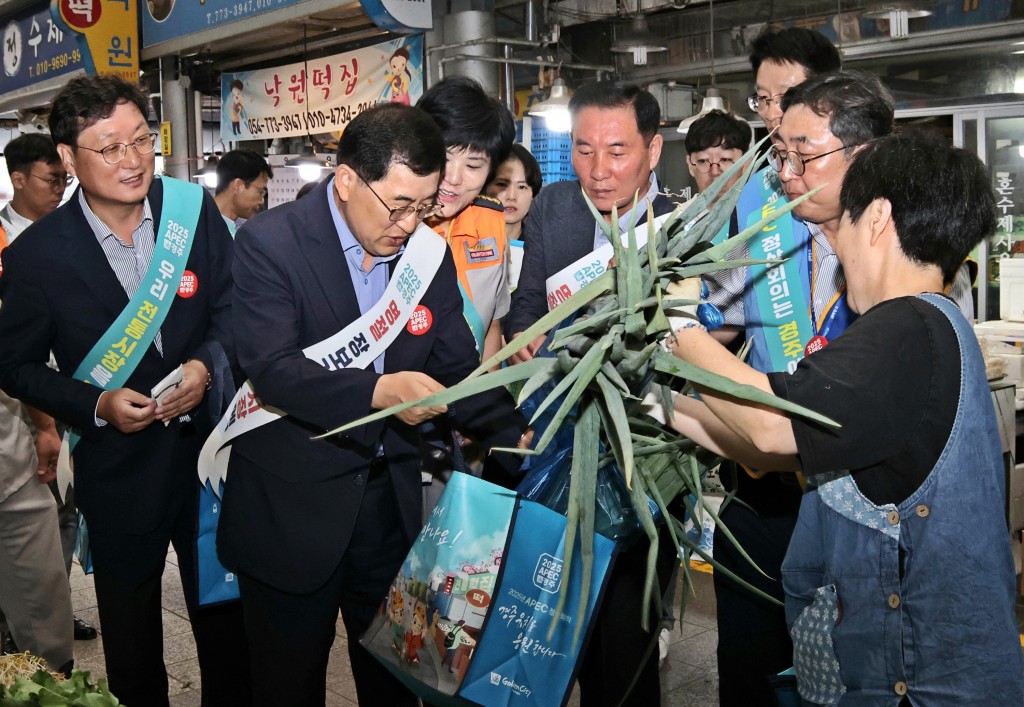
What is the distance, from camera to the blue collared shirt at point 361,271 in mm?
2078

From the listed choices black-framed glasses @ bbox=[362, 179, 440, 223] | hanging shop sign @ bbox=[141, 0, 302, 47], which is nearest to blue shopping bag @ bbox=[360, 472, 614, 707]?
black-framed glasses @ bbox=[362, 179, 440, 223]

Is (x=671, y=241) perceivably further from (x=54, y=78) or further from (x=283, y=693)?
(x=54, y=78)

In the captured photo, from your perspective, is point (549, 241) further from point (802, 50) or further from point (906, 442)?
point (906, 442)

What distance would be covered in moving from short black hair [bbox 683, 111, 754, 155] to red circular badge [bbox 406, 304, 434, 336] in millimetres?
2301

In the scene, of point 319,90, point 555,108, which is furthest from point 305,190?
point 319,90

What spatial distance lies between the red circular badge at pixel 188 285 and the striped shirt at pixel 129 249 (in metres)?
0.09

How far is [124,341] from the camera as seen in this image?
93.3 inches

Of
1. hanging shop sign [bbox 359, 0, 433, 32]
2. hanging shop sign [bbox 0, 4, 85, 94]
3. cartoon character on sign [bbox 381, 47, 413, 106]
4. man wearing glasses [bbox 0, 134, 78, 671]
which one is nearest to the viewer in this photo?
man wearing glasses [bbox 0, 134, 78, 671]

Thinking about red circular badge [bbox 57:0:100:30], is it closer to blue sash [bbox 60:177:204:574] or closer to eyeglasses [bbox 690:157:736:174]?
eyeglasses [bbox 690:157:736:174]

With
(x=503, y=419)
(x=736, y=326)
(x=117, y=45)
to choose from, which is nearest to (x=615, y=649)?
(x=503, y=419)

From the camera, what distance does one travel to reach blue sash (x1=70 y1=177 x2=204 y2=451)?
7.75 ft

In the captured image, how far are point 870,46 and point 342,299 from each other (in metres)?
5.91

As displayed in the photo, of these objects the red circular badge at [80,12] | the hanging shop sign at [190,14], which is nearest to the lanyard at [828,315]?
the hanging shop sign at [190,14]

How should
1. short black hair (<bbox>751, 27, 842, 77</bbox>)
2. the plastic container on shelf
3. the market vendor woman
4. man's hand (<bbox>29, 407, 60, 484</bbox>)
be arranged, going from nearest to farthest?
1. the market vendor woman
2. short black hair (<bbox>751, 27, 842, 77</bbox>)
3. man's hand (<bbox>29, 407, 60, 484</bbox>)
4. the plastic container on shelf
